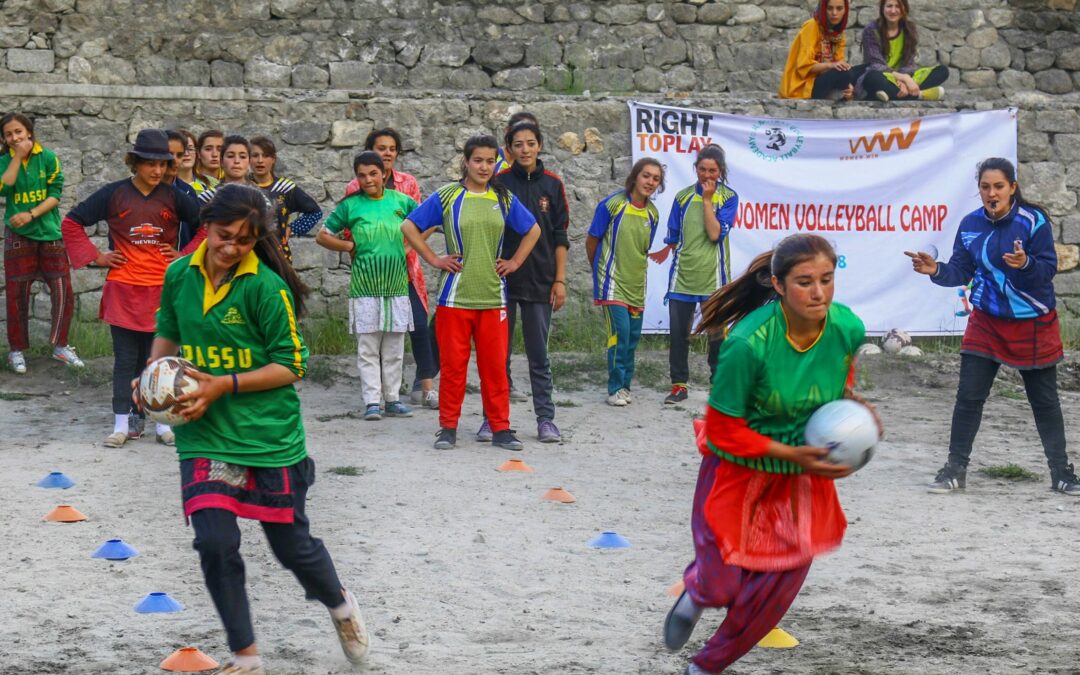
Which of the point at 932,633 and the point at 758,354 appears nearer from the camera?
the point at 758,354

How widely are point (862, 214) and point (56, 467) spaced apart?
7.09 meters

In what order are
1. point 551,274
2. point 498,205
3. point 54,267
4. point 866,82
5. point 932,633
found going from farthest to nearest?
point 866,82 → point 54,267 → point 551,274 → point 498,205 → point 932,633

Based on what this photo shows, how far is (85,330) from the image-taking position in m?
11.1

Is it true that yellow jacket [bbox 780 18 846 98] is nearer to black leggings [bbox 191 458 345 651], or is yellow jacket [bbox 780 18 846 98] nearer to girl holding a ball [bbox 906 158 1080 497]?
girl holding a ball [bbox 906 158 1080 497]

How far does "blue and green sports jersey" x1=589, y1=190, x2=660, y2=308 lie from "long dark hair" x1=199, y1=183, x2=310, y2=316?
211 inches

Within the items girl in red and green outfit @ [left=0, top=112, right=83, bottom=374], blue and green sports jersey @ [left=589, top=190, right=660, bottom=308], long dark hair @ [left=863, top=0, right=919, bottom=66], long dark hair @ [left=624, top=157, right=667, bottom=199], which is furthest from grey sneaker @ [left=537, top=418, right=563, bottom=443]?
long dark hair @ [left=863, top=0, right=919, bottom=66]

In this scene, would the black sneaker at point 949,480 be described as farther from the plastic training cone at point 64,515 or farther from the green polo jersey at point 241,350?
the plastic training cone at point 64,515

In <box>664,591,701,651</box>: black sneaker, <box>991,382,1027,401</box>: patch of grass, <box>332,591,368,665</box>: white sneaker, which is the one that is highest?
<box>664,591,701,651</box>: black sneaker

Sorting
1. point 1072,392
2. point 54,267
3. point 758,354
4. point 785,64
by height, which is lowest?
point 1072,392

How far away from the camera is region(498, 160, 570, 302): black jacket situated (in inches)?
349

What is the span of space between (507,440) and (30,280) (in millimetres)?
4277

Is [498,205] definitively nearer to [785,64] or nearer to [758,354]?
[758,354]

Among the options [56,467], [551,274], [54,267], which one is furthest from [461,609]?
[54,267]

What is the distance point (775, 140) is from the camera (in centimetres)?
1193
